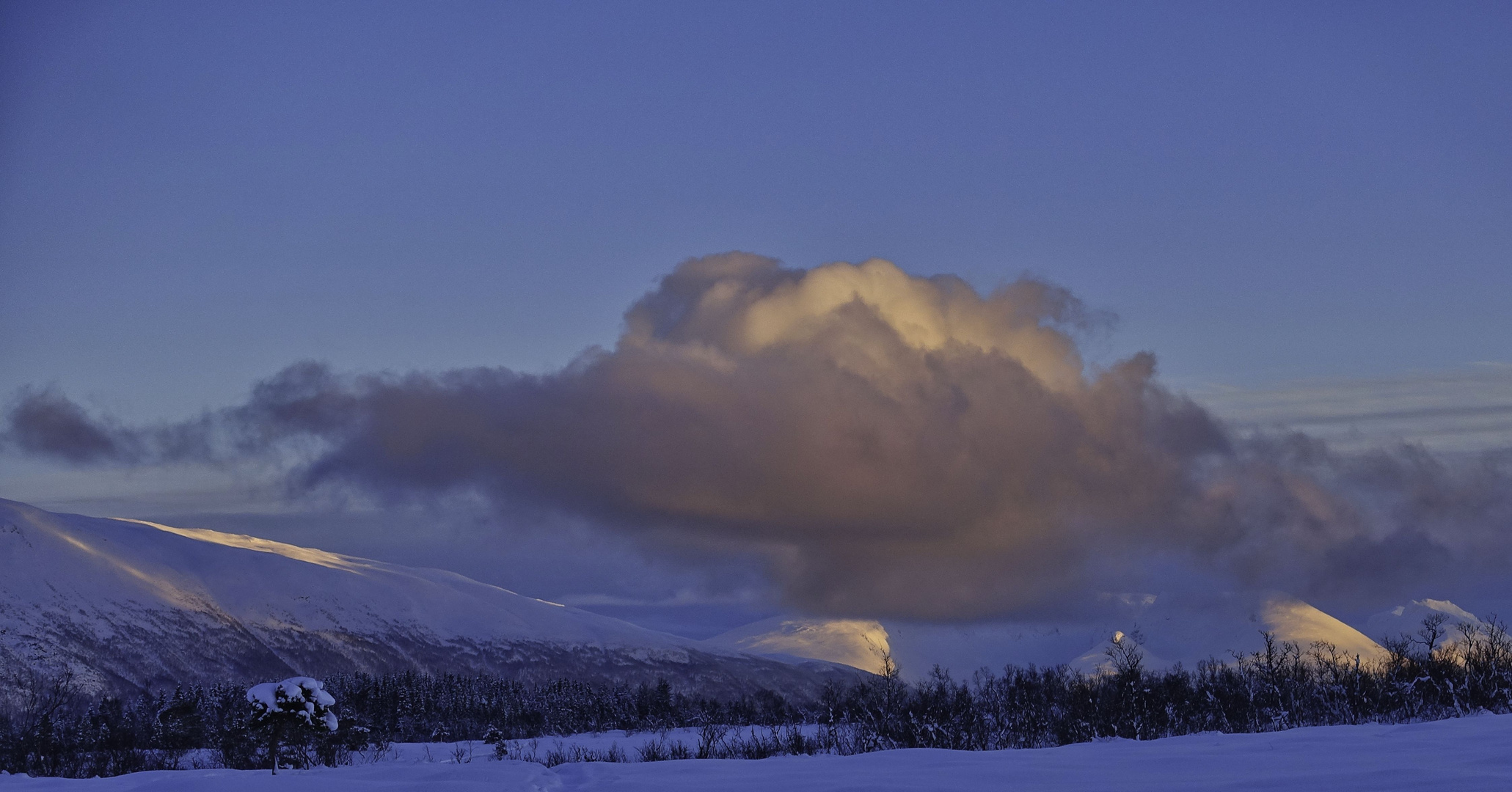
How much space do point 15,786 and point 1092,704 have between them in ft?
240

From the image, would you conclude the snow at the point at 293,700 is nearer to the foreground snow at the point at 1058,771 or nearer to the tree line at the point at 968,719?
the tree line at the point at 968,719

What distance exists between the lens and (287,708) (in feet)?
157

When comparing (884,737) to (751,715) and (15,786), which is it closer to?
(15,786)

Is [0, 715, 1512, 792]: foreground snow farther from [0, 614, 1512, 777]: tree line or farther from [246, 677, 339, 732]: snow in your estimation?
[0, 614, 1512, 777]: tree line

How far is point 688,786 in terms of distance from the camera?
2534 cm

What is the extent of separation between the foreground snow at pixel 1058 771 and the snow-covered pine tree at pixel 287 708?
1575 centimetres

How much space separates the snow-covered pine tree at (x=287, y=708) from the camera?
156 ft

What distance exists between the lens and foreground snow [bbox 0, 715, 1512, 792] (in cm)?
A: 2250

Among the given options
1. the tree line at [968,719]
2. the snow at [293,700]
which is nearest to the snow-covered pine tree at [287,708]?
the snow at [293,700]

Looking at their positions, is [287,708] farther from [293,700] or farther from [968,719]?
[968,719]

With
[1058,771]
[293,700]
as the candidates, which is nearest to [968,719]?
[293,700]

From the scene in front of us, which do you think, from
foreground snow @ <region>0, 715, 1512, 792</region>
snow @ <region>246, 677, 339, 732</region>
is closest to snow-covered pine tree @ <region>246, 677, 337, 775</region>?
snow @ <region>246, 677, 339, 732</region>

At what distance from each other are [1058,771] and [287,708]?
33.3 metres

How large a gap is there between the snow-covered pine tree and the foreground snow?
51.7ft
